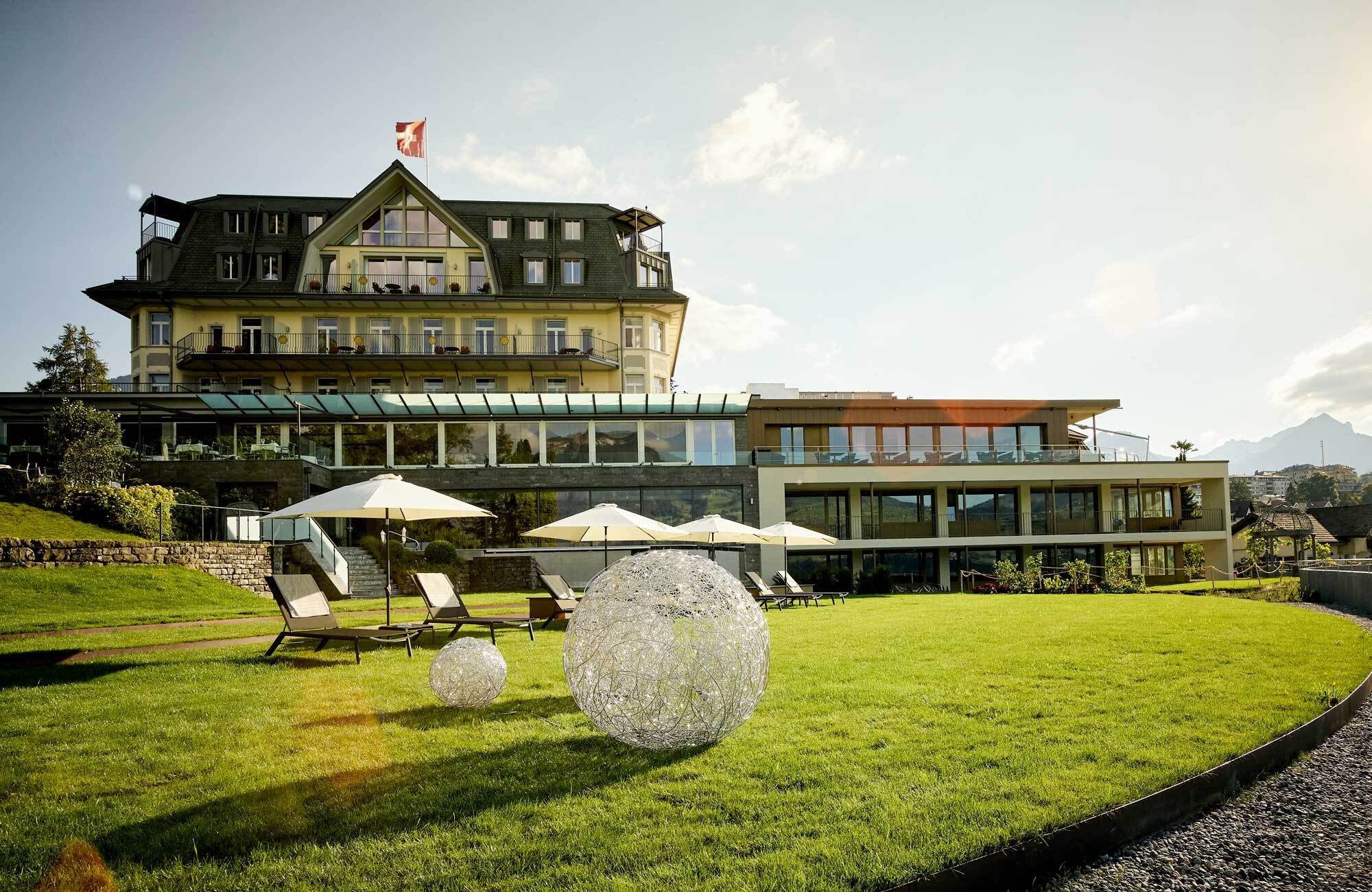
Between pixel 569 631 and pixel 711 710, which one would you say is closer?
pixel 711 710

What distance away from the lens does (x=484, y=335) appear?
36.0m

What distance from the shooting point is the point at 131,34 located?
18188 mm

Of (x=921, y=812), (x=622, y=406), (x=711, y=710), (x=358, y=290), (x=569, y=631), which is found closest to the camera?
(x=921, y=812)

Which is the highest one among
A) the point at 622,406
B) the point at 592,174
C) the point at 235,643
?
the point at 592,174

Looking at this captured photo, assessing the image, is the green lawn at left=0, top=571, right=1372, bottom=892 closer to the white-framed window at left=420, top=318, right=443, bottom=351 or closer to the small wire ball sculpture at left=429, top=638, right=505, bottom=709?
the small wire ball sculpture at left=429, top=638, right=505, bottom=709

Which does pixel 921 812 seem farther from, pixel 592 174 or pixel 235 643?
pixel 592 174

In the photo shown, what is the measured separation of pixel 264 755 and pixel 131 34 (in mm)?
19407

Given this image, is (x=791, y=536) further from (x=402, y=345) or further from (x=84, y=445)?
(x=402, y=345)

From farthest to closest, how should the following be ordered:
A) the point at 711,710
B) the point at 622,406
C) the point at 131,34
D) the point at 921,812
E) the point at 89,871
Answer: the point at 622,406 < the point at 131,34 < the point at 711,710 < the point at 921,812 < the point at 89,871

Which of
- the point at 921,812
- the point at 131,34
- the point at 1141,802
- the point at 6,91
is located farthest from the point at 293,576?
the point at 6,91

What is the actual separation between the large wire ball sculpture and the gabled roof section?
32.3 meters

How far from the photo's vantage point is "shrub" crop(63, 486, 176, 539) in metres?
20.0

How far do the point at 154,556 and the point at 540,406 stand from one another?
1361 centimetres

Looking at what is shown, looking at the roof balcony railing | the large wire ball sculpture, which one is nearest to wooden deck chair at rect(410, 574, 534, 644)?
the large wire ball sculpture
